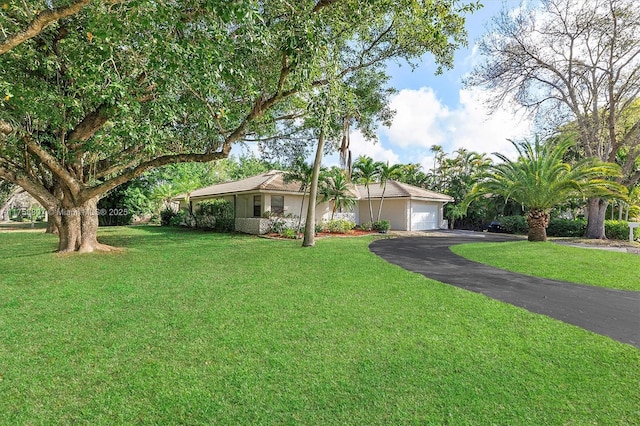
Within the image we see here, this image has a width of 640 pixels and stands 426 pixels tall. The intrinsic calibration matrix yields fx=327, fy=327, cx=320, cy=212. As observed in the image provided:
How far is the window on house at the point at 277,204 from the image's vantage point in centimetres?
2144

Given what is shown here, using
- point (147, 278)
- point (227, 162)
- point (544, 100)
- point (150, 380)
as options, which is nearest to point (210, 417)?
point (150, 380)

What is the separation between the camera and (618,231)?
1905 centimetres

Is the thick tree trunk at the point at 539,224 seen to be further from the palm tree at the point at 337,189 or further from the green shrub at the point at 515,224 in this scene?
the palm tree at the point at 337,189

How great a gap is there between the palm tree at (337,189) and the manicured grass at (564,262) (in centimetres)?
896

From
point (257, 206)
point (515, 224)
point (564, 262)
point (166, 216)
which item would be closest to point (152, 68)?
point (564, 262)

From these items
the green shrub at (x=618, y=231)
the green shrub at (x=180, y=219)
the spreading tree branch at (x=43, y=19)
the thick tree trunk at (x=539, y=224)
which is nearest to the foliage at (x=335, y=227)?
the thick tree trunk at (x=539, y=224)

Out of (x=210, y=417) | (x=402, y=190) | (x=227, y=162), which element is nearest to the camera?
(x=210, y=417)

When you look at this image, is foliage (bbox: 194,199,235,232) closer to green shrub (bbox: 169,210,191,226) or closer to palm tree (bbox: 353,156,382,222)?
green shrub (bbox: 169,210,191,226)

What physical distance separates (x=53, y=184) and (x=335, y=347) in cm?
1369

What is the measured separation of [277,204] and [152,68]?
1457 cm

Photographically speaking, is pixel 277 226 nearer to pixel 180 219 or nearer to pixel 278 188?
pixel 278 188

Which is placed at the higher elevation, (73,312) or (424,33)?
(424,33)

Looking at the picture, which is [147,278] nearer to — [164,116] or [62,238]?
[164,116]

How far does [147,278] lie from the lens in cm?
834
